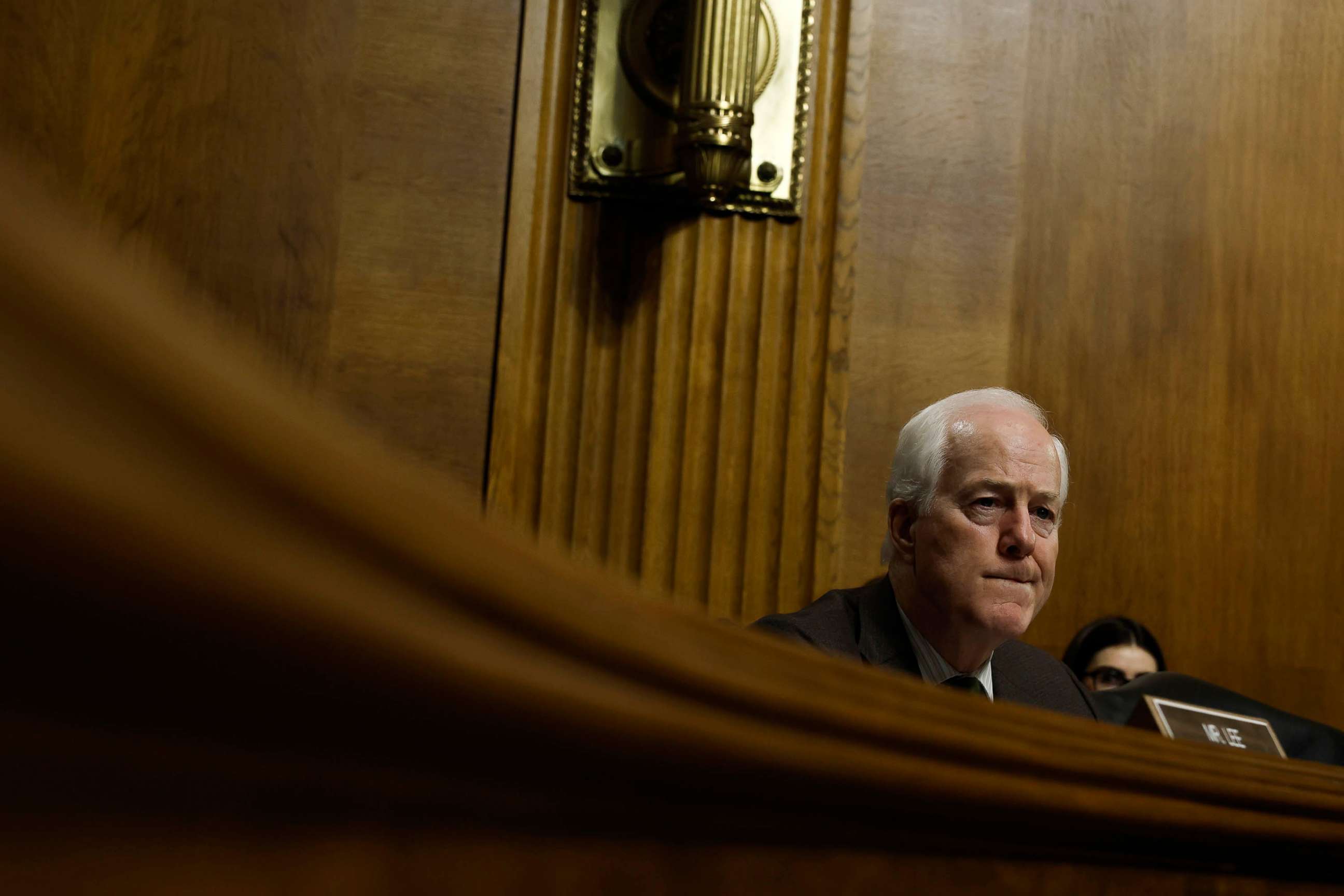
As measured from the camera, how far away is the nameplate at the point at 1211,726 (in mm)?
1262

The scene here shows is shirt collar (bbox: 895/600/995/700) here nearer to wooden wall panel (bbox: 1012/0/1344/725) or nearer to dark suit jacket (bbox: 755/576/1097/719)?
dark suit jacket (bbox: 755/576/1097/719)

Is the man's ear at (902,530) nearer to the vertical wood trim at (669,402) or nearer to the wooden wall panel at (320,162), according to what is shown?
the vertical wood trim at (669,402)

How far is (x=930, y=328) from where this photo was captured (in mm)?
2852

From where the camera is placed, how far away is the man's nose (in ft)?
Result: 6.16

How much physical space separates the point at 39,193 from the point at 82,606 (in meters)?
0.06

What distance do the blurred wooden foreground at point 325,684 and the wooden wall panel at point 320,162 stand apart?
2.43 m

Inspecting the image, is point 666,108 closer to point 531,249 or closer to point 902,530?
point 531,249

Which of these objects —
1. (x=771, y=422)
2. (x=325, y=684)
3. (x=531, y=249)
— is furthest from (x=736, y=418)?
(x=325, y=684)

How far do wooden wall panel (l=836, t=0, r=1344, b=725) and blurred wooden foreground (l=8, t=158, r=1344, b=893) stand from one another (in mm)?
2591

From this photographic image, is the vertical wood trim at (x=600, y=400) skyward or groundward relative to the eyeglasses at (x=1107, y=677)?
skyward

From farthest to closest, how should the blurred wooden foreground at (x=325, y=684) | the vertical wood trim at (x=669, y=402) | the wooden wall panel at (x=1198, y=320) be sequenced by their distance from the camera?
the wooden wall panel at (x=1198, y=320), the vertical wood trim at (x=669, y=402), the blurred wooden foreground at (x=325, y=684)

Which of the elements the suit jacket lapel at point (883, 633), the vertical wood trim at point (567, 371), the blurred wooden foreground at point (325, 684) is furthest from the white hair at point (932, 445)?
the blurred wooden foreground at point (325, 684)

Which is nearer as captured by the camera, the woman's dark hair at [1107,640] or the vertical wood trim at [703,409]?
the vertical wood trim at [703,409]

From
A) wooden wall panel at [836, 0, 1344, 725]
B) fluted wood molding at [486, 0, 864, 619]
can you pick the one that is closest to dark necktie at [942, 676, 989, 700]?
fluted wood molding at [486, 0, 864, 619]
